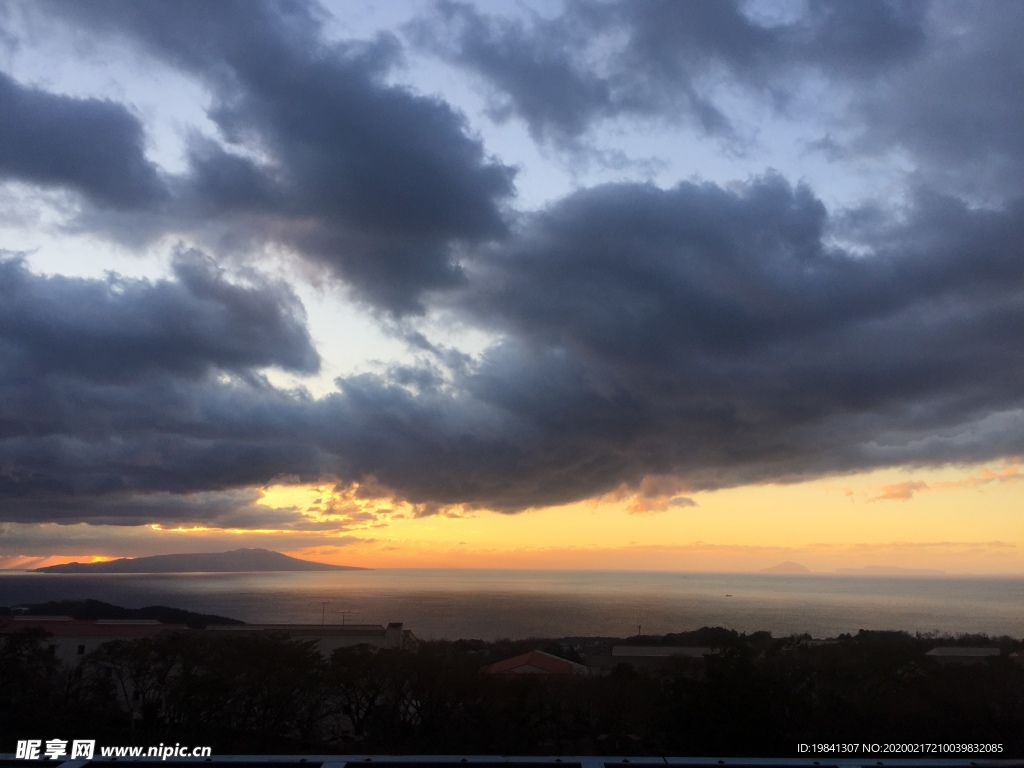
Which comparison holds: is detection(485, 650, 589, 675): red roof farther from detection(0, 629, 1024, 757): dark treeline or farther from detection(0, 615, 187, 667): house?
detection(0, 615, 187, 667): house

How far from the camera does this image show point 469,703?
41.5ft

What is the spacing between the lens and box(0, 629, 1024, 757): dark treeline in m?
11.1

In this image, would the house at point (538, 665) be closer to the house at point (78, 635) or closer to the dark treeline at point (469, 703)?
the dark treeline at point (469, 703)

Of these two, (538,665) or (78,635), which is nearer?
(538,665)

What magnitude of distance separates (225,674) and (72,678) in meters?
3.74

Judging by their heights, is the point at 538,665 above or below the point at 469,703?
below

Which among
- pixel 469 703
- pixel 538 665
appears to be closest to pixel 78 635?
pixel 538 665

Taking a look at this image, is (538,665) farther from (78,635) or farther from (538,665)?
(78,635)

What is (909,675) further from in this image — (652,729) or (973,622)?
(973,622)

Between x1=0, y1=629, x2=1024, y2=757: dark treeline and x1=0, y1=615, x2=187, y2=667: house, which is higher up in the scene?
x1=0, y1=629, x2=1024, y2=757: dark treeline

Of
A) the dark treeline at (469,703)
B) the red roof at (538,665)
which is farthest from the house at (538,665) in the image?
the dark treeline at (469,703)

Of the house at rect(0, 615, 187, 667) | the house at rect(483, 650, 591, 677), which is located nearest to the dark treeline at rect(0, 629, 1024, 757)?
the house at rect(0, 615, 187, 667)

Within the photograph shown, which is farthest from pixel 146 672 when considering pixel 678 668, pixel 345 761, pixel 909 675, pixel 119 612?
pixel 119 612

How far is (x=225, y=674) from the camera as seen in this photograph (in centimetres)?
1328
